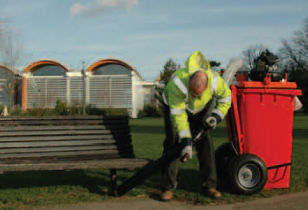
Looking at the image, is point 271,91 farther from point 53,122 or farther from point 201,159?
point 53,122

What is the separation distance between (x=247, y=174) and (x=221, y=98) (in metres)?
1.04

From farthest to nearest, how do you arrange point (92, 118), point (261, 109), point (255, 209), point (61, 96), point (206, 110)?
point (61, 96) < point (92, 118) < point (261, 109) < point (206, 110) < point (255, 209)

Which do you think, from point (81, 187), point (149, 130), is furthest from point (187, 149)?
point (149, 130)

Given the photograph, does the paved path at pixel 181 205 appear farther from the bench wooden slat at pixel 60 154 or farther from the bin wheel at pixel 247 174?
the bench wooden slat at pixel 60 154

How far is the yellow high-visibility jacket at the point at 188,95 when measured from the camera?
4246 millimetres

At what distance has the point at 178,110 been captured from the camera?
13.9 ft

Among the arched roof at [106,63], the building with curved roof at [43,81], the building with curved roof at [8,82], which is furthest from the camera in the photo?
the building with curved roof at [43,81]

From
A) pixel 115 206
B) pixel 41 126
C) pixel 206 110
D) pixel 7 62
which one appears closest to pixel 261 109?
pixel 206 110

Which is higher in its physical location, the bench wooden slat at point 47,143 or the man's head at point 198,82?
the man's head at point 198,82

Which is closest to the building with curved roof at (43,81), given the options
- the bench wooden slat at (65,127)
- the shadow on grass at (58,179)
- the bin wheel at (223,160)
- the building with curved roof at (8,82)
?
the building with curved roof at (8,82)

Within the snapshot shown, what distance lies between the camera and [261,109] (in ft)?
16.4

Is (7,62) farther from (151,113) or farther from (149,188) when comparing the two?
(149,188)

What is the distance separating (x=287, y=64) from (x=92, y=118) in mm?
50351

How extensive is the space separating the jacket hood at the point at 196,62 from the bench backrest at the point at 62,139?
57.8 inches
